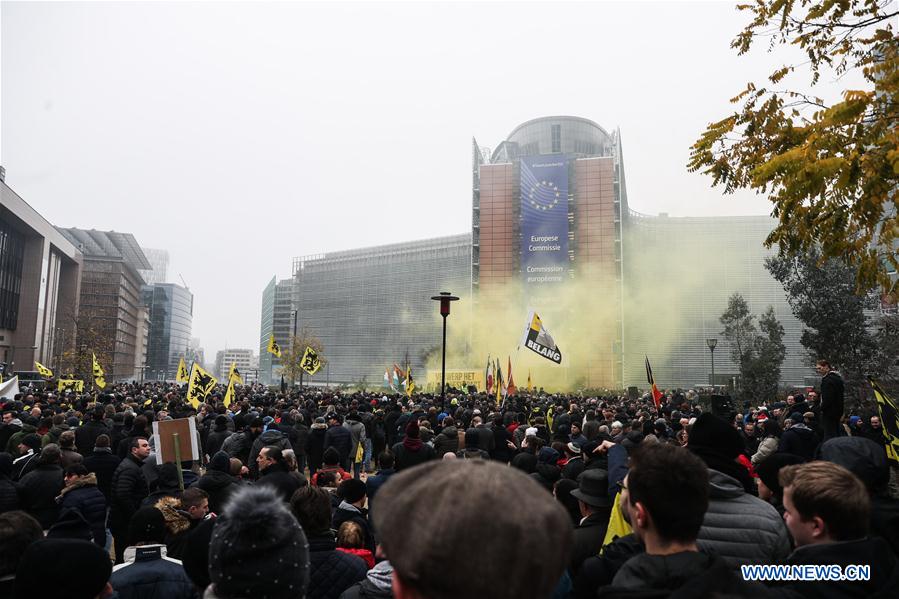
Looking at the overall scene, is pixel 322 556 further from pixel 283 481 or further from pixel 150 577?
pixel 283 481

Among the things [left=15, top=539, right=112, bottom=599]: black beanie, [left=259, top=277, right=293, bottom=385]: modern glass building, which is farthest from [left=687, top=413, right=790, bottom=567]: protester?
[left=259, top=277, right=293, bottom=385]: modern glass building

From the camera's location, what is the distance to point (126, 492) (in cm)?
651

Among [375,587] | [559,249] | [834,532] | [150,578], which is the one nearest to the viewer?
[834,532]

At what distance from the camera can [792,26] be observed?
595 centimetres

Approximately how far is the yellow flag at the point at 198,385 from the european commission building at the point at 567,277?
40.9 meters

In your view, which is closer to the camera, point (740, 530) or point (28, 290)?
point (740, 530)

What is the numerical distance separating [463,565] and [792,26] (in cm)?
690

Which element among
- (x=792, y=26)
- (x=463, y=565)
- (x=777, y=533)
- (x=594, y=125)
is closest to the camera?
(x=463, y=565)

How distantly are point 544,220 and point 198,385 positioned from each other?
4949 centimetres

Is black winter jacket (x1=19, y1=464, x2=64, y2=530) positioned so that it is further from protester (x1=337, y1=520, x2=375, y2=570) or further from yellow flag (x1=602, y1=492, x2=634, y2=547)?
yellow flag (x1=602, y1=492, x2=634, y2=547)

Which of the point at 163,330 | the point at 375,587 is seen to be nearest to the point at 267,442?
the point at 375,587

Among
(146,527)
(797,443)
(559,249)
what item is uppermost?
(559,249)

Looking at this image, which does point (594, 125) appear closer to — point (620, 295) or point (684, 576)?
point (620, 295)

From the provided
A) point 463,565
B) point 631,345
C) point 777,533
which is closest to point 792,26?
point 777,533
